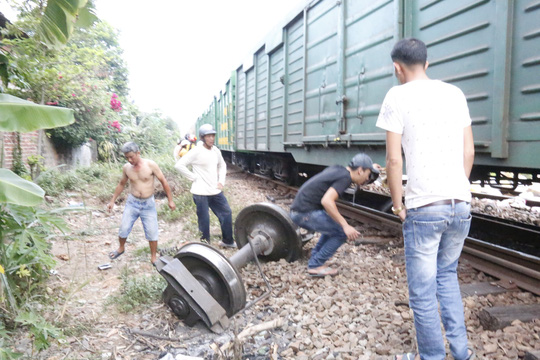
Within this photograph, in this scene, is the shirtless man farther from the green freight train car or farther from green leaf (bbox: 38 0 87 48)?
the green freight train car

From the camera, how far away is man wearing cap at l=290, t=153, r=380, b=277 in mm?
3479

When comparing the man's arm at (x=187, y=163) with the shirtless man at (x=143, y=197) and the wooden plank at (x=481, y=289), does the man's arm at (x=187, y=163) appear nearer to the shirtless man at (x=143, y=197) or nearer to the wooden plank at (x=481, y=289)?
the shirtless man at (x=143, y=197)

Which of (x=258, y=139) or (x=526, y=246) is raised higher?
(x=258, y=139)

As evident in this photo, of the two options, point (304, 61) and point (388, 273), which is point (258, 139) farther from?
point (388, 273)

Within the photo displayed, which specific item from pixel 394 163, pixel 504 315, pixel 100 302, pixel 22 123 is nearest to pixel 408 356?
pixel 504 315

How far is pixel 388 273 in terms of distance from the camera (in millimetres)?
3789

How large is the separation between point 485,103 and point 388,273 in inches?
70.2

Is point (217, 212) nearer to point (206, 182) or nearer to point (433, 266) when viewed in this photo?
point (206, 182)

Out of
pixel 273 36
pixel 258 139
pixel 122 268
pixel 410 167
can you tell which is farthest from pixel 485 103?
pixel 258 139

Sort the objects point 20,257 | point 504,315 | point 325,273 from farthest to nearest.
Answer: point 325,273, point 20,257, point 504,315

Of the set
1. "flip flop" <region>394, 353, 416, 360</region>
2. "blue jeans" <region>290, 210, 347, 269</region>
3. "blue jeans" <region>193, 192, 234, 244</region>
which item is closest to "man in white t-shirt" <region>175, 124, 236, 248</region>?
"blue jeans" <region>193, 192, 234, 244</region>

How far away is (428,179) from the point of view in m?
2.08

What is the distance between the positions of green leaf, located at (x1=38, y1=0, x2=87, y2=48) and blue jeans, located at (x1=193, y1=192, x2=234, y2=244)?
2.53 meters

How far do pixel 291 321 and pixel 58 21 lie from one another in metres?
3.03
